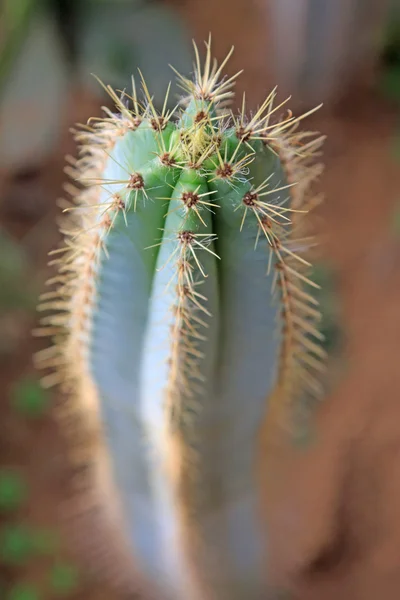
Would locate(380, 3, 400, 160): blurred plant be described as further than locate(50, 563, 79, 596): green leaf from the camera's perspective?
Yes

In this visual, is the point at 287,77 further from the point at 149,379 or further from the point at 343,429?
the point at 149,379

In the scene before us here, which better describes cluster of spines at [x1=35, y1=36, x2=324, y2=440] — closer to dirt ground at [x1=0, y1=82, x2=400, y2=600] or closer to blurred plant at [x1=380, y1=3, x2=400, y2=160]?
dirt ground at [x1=0, y1=82, x2=400, y2=600]

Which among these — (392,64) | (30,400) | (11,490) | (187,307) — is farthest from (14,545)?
(392,64)

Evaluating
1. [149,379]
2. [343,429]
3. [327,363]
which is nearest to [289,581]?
[343,429]

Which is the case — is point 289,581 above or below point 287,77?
below

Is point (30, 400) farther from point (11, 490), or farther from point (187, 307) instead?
point (187, 307)

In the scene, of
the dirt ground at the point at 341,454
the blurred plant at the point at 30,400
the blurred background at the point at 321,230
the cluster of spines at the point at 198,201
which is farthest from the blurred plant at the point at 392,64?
the cluster of spines at the point at 198,201

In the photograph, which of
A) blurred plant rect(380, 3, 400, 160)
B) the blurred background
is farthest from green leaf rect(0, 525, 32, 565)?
blurred plant rect(380, 3, 400, 160)
